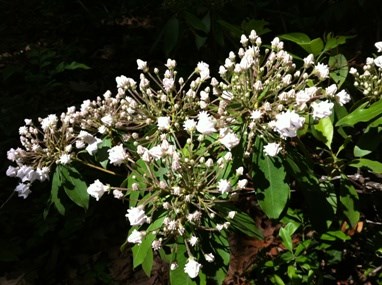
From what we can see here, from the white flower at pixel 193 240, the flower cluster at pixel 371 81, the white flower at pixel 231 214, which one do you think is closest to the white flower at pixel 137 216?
the white flower at pixel 193 240

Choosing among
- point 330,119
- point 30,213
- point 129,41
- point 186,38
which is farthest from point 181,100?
point 129,41

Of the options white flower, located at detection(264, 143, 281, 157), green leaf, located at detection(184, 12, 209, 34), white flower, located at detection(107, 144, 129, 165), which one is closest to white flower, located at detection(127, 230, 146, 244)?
white flower, located at detection(107, 144, 129, 165)

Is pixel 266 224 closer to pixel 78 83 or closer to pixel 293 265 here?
pixel 293 265

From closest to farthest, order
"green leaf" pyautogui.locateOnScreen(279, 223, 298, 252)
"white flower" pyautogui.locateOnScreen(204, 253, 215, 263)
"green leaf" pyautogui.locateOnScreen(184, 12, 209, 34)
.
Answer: "white flower" pyautogui.locateOnScreen(204, 253, 215, 263) < "green leaf" pyautogui.locateOnScreen(279, 223, 298, 252) < "green leaf" pyautogui.locateOnScreen(184, 12, 209, 34)

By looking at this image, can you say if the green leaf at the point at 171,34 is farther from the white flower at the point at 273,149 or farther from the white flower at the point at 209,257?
the white flower at the point at 209,257

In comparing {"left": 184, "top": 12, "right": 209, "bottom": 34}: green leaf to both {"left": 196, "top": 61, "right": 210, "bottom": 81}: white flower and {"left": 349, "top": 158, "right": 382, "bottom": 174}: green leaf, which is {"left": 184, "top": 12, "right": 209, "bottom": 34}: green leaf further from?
{"left": 349, "top": 158, "right": 382, "bottom": 174}: green leaf

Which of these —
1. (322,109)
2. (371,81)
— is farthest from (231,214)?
(371,81)

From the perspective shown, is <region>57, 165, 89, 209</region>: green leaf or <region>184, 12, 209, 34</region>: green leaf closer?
<region>57, 165, 89, 209</region>: green leaf

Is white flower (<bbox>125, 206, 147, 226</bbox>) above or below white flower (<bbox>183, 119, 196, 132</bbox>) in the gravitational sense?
below
